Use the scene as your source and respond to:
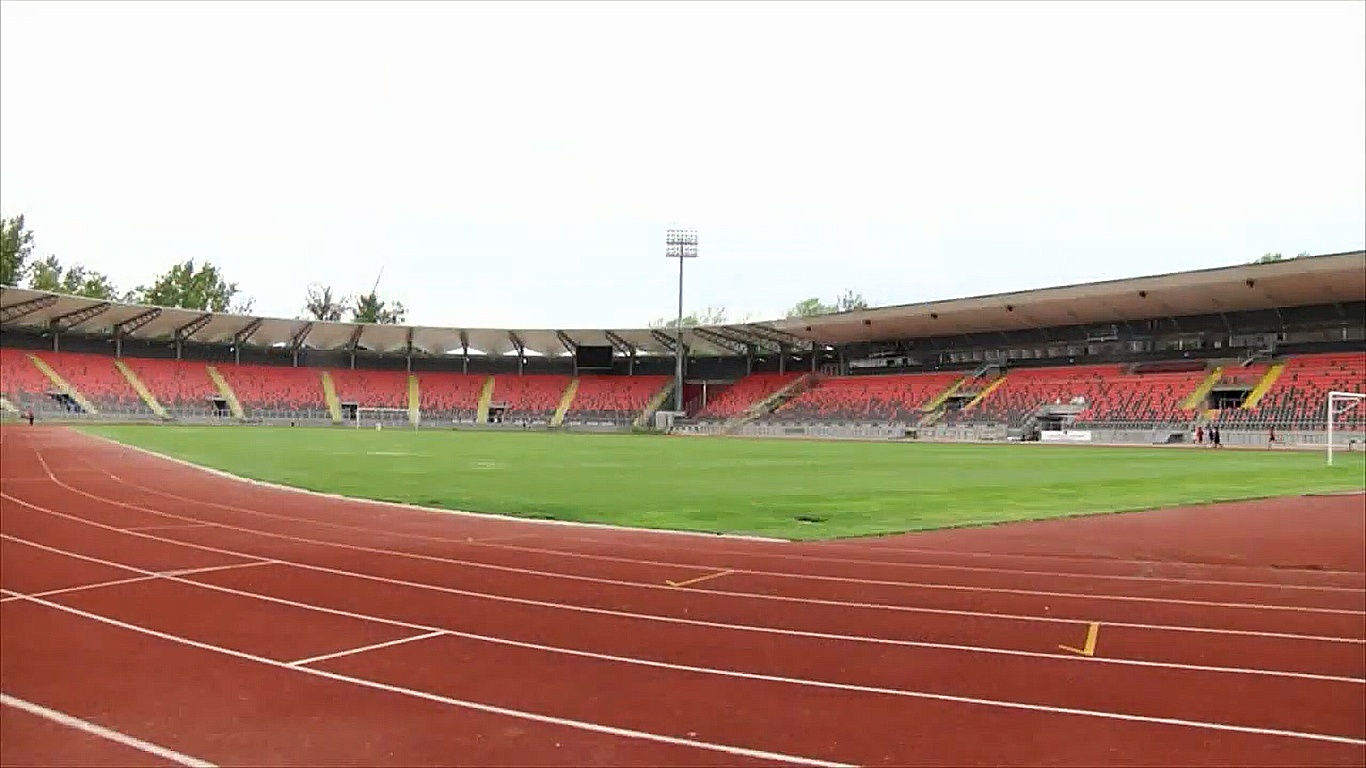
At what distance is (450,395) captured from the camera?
80.4 m

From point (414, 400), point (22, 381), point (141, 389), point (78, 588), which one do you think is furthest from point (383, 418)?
point (78, 588)

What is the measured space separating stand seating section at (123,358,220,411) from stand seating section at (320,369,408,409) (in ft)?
33.7

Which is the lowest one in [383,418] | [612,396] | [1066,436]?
[1066,436]

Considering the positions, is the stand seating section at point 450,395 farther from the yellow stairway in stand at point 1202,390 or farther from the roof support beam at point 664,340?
the yellow stairway in stand at point 1202,390

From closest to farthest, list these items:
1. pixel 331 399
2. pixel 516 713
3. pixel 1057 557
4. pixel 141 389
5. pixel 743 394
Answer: pixel 516 713 → pixel 1057 557 → pixel 141 389 → pixel 331 399 → pixel 743 394

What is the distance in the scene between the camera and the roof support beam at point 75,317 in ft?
211

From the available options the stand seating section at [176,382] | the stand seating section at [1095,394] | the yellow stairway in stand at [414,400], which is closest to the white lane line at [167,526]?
the stand seating section at [1095,394]

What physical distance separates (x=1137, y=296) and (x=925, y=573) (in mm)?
50562

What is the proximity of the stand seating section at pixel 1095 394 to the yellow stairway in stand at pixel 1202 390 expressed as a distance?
1.12 feet

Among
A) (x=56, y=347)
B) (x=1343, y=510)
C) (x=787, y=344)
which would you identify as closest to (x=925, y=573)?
(x=1343, y=510)

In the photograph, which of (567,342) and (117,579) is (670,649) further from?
(567,342)

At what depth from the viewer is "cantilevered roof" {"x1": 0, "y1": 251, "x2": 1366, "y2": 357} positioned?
48.2 metres

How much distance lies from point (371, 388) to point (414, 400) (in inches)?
158

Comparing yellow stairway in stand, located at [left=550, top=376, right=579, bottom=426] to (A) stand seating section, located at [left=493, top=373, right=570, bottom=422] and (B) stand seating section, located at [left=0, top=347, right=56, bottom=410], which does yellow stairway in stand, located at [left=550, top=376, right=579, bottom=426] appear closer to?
(A) stand seating section, located at [left=493, top=373, right=570, bottom=422]
